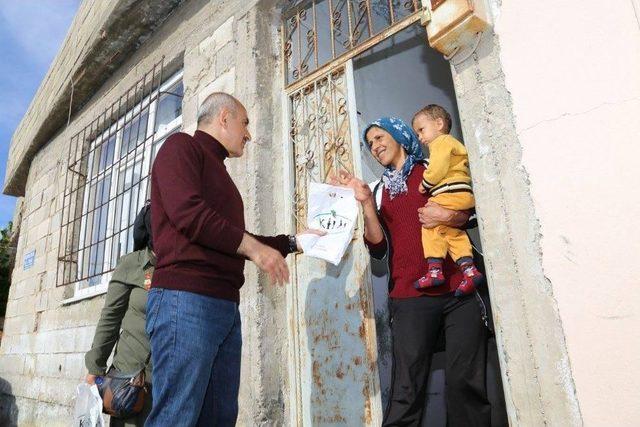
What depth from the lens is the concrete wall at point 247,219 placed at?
2.52 m

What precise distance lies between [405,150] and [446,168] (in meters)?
0.42

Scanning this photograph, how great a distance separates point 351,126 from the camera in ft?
8.44

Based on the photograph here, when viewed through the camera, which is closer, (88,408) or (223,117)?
(223,117)

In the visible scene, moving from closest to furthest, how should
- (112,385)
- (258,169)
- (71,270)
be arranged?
(112,385)
(258,169)
(71,270)

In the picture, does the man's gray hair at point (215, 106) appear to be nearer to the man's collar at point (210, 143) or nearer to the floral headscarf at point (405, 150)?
the man's collar at point (210, 143)

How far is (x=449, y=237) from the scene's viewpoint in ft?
6.06

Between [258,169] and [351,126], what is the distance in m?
0.68

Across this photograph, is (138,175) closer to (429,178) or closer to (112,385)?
(112,385)

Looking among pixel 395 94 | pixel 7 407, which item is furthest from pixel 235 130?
pixel 7 407

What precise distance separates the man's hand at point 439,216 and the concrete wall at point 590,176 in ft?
1.13

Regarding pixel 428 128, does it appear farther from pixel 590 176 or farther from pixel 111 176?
pixel 111 176

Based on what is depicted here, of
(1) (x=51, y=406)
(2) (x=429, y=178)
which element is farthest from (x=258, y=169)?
(1) (x=51, y=406)

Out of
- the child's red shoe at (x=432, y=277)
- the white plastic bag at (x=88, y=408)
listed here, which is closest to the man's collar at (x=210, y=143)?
the child's red shoe at (x=432, y=277)

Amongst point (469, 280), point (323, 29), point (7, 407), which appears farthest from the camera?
point (7, 407)
